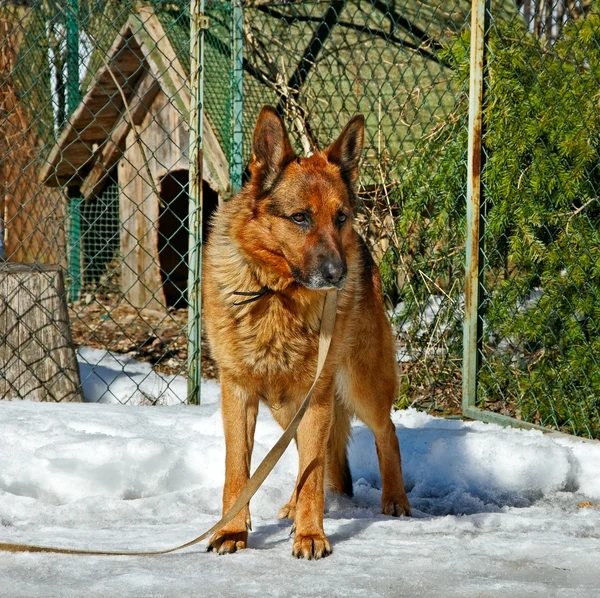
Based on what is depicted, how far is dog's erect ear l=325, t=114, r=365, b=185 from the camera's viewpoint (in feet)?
11.6

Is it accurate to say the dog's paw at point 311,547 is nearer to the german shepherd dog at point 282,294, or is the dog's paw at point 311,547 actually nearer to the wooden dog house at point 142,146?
the german shepherd dog at point 282,294

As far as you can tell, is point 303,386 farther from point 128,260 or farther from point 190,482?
point 128,260

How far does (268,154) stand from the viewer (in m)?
3.44

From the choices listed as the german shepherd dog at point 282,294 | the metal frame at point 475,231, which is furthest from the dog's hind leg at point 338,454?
the metal frame at point 475,231

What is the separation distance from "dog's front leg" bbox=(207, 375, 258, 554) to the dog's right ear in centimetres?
84

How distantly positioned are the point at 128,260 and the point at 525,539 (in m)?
6.27

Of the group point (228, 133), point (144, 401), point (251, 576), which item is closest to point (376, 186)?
point (228, 133)

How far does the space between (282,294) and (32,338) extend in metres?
2.70

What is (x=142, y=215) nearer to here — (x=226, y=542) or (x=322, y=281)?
(x=322, y=281)

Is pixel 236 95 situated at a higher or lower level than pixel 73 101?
lower

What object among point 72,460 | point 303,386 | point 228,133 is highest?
point 228,133

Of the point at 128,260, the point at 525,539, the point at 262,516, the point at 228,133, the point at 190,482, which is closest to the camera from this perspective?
the point at 525,539

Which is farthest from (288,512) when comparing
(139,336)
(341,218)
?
(139,336)

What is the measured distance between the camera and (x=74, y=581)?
8.57 ft
